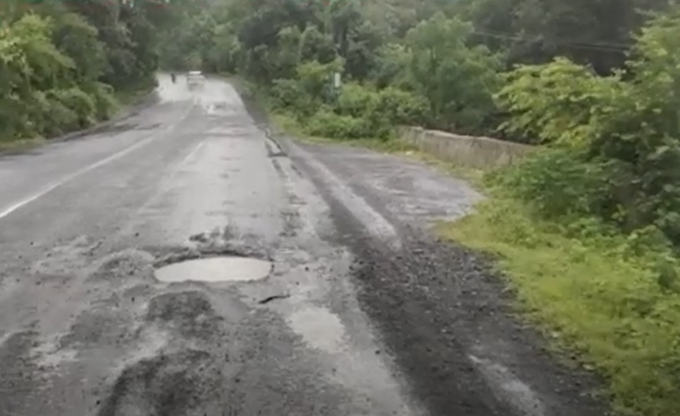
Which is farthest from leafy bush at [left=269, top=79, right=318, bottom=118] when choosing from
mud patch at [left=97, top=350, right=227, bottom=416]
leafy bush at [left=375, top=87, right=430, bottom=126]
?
mud patch at [left=97, top=350, right=227, bottom=416]

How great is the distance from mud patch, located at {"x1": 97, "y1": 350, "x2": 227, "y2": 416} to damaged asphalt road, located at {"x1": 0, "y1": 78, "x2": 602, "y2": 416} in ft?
0.06

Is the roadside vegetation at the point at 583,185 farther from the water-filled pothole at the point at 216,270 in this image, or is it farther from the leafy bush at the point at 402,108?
the water-filled pothole at the point at 216,270

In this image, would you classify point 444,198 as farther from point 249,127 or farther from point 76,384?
point 249,127

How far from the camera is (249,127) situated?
131 ft

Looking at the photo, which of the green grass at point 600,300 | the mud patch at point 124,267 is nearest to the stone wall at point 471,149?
the green grass at point 600,300

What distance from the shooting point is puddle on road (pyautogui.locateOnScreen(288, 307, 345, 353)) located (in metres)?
6.46

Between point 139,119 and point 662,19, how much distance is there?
35.6 meters

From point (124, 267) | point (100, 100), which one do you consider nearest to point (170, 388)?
point (124, 267)

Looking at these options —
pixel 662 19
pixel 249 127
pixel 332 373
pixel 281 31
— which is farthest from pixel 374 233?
pixel 281 31

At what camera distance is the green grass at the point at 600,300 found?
5676 mm

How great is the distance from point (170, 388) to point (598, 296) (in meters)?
3.99

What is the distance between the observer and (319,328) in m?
6.85

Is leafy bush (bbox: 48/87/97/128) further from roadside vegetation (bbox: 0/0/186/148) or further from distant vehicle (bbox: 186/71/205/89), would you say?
distant vehicle (bbox: 186/71/205/89)

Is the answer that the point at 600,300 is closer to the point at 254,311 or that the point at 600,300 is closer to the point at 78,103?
the point at 254,311
